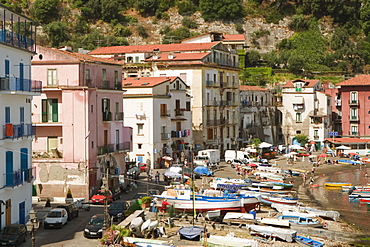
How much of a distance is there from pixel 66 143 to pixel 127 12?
10295 cm

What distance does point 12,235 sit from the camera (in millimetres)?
30781

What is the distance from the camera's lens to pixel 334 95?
103m

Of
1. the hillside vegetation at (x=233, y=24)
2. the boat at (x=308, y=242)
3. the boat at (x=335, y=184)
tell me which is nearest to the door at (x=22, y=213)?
the boat at (x=308, y=242)

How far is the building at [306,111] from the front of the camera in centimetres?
9525

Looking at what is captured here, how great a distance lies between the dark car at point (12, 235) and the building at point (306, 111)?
69138 mm

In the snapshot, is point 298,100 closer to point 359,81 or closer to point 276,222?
point 359,81

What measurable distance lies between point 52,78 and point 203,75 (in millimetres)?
34545

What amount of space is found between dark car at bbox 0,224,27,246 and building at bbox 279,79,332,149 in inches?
2722

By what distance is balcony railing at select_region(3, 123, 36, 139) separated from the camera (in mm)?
32281

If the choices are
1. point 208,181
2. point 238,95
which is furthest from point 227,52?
point 208,181

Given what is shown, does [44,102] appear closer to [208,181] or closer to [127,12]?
[208,181]

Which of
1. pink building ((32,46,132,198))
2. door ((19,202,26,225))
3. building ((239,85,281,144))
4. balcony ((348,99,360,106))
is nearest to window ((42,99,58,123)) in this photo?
pink building ((32,46,132,198))

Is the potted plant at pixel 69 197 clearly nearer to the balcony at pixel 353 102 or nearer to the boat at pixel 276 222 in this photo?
the boat at pixel 276 222

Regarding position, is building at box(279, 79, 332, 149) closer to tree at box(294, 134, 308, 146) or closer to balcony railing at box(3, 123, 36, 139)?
tree at box(294, 134, 308, 146)
